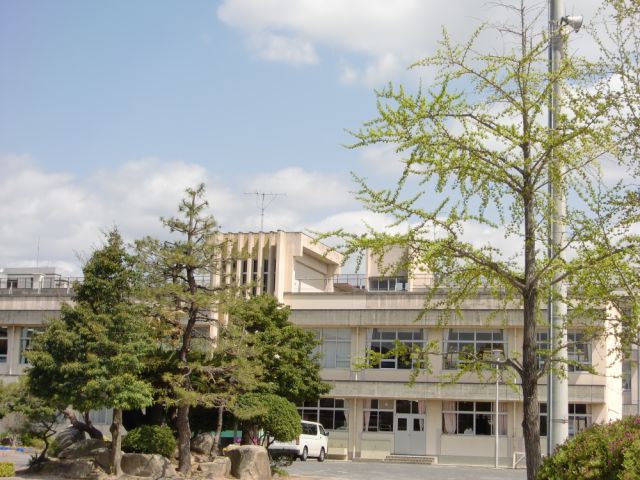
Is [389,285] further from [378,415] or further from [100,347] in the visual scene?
[100,347]

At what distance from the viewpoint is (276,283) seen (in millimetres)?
47688

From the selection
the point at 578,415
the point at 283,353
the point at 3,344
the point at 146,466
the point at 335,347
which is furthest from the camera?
the point at 3,344

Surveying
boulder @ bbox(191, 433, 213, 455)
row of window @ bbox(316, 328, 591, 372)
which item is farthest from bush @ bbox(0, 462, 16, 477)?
row of window @ bbox(316, 328, 591, 372)

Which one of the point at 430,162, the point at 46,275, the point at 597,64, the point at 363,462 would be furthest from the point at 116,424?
the point at 46,275

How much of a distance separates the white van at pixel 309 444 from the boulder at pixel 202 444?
35.7ft

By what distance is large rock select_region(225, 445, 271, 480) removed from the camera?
26.5m

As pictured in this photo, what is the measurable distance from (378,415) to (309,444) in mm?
5496

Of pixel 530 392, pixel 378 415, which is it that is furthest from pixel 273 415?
pixel 530 392

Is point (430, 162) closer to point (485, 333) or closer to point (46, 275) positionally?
point (485, 333)

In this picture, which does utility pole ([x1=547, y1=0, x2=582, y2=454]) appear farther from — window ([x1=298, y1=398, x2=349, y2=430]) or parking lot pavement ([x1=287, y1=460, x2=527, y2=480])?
window ([x1=298, y1=398, x2=349, y2=430])

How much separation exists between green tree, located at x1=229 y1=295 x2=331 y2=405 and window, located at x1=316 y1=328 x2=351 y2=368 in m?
9.94

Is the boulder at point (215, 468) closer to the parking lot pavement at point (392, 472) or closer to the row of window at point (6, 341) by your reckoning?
the parking lot pavement at point (392, 472)

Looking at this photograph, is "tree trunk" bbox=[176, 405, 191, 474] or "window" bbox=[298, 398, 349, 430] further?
"window" bbox=[298, 398, 349, 430]

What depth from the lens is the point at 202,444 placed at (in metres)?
28.1
